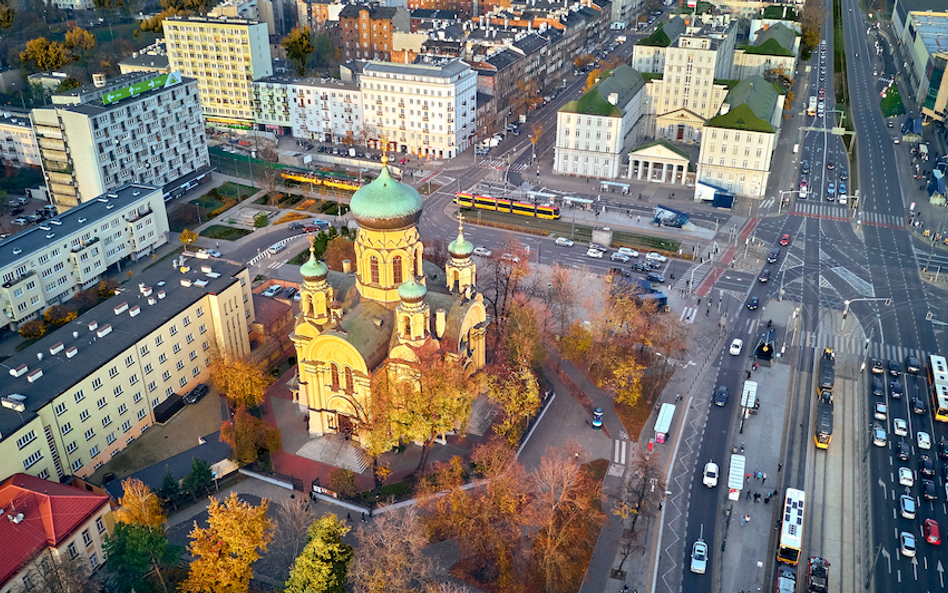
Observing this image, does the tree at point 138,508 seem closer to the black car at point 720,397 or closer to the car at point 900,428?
the black car at point 720,397

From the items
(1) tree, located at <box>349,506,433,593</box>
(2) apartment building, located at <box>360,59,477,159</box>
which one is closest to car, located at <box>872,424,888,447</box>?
(1) tree, located at <box>349,506,433,593</box>

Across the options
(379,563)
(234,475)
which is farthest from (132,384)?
(379,563)

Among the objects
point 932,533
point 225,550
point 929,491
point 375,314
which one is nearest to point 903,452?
point 929,491

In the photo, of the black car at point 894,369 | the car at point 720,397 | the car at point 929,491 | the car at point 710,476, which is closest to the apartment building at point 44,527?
the car at point 710,476

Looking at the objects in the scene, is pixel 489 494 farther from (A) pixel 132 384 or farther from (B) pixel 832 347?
(B) pixel 832 347

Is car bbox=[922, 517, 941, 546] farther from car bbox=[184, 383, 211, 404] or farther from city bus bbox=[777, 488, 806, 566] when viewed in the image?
car bbox=[184, 383, 211, 404]
